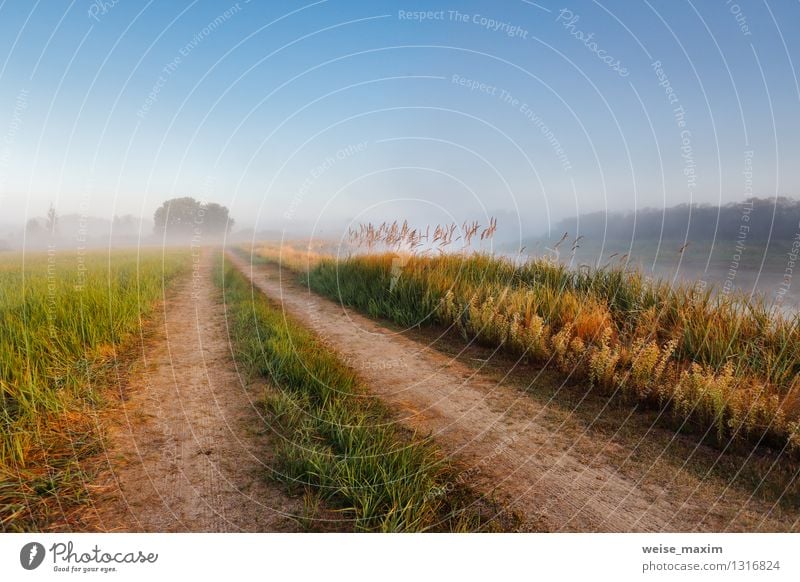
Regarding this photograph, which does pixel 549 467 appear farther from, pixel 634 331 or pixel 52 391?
pixel 52 391

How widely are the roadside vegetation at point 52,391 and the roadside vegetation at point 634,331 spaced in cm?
505

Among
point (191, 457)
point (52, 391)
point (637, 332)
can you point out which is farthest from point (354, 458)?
point (637, 332)

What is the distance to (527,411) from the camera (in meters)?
4.59

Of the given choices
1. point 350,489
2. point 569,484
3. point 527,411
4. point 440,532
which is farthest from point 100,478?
point 527,411

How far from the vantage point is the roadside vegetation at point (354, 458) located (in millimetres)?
2771

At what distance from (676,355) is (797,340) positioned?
4.13 feet

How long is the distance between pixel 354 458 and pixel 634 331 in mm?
4897

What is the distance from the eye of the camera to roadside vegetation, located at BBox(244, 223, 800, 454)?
4090mm

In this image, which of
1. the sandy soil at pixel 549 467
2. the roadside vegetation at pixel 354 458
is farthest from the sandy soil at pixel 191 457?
the sandy soil at pixel 549 467

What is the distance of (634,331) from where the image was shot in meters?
6.21

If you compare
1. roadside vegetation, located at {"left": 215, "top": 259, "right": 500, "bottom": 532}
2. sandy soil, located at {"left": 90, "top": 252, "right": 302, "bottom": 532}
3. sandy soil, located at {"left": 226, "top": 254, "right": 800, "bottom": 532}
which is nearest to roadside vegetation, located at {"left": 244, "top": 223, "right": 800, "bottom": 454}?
sandy soil, located at {"left": 226, "top": 254, "right": 800, "bottom": 532}

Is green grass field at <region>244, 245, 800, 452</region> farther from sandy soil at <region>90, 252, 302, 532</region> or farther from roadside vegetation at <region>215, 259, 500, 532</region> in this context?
sandy soil at <region>90, 252, 302, 532</region>

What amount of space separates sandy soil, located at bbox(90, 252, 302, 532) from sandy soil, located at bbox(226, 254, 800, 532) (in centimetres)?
145
